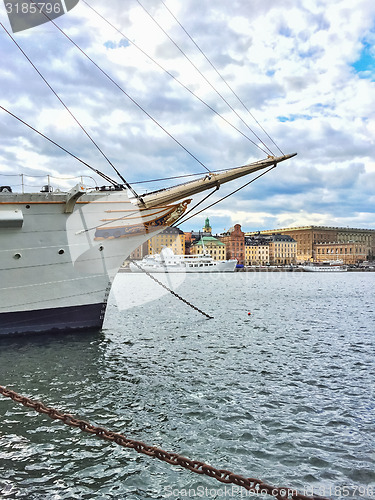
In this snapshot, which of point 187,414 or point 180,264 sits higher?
point 180,264

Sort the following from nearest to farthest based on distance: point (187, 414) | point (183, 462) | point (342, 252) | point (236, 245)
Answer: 1. point (183, 462)
2. point (187, 414)
3. point (236, 245)
4. point (342, 252)

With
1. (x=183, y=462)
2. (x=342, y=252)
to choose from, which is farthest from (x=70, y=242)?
(x=342, y=252)

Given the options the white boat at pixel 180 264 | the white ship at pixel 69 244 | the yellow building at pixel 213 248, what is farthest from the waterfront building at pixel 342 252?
the white ship at pixel 69 244

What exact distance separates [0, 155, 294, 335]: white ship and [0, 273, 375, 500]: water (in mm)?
1042

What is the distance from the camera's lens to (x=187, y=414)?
7688mm

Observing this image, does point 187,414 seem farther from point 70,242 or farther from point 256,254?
point 256,254

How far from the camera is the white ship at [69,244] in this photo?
42.7ft

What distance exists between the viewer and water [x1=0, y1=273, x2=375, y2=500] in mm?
5391

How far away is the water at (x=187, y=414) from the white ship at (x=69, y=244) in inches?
41.0

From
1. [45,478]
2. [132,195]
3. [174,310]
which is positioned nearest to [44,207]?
[132,195]

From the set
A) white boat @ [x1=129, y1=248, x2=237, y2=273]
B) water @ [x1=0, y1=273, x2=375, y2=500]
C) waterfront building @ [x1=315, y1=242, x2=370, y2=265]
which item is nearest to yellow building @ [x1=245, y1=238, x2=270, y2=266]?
waterfront building @ [x1=315, y1=242, x2=370, y2=265]

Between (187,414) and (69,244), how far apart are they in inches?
323
